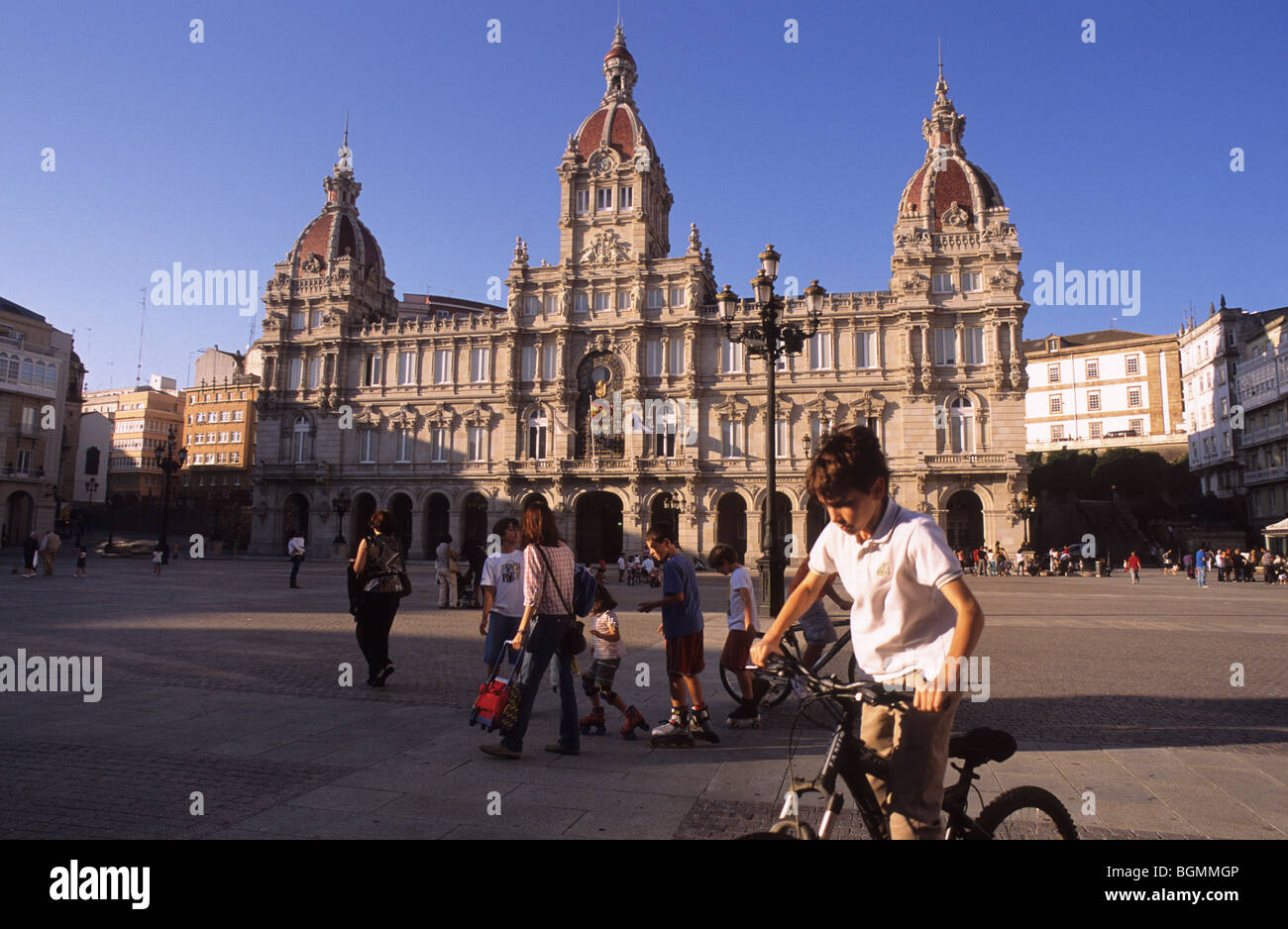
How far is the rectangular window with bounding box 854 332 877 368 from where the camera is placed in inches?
1727

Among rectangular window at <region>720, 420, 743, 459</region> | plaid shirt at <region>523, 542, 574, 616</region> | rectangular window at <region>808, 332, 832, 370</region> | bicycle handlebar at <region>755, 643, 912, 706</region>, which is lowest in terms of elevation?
bicycle handlebar at <region>755, 643, 912, 706</region>

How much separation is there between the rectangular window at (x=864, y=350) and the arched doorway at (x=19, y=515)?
178 feet

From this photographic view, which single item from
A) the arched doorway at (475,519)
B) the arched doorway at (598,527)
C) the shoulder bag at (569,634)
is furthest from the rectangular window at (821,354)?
the shoulder bag at (569,634)

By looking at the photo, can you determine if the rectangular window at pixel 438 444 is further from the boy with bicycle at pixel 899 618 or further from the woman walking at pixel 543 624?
the boy with bicycle at pixel 899 618

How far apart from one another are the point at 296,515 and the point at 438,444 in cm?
1114

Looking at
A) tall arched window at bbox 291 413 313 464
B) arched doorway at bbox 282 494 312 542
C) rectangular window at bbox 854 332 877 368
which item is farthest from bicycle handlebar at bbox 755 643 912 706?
tall arched window at bbox 291 413 313 464

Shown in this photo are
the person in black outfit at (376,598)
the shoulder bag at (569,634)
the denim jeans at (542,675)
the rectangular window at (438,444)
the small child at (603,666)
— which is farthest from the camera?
the rectangular window at (438,444)

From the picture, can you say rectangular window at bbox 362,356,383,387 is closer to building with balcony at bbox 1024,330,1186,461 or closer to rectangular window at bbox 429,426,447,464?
rectangular window at bbox 429,426,447,464

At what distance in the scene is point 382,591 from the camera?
873 cm

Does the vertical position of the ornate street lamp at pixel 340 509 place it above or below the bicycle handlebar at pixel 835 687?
above

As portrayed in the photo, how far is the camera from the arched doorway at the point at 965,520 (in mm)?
41844

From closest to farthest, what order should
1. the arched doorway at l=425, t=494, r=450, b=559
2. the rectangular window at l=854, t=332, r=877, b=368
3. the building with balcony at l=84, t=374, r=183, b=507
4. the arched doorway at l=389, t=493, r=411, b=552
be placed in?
the rectangular window at l=854, t=332, r=877, b=368
the arched doorway at l=425, t=494, r=450, b=559
the arched doorway at l=389, t=493, r=411, b=552
the building with balcony at l=84, t=374, r=183, b=507

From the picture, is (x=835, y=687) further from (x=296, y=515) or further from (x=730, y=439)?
(x=296, y=515)

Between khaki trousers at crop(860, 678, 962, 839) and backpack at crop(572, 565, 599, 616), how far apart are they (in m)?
3.90
